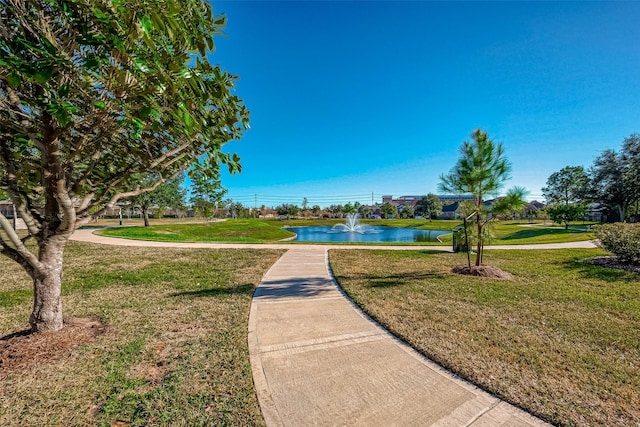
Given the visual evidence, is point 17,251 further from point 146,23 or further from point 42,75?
point 146,23

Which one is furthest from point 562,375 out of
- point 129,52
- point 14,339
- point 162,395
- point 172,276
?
point 172,276

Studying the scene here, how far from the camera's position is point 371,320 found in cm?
426

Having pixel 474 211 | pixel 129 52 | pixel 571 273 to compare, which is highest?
pixel 129 52

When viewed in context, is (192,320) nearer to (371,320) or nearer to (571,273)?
(371,320)

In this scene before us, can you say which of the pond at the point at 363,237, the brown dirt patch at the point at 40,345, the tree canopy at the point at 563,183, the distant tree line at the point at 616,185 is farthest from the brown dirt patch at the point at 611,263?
the tree canopy at the point at 563,183

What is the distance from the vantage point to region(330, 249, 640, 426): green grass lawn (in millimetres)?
2494

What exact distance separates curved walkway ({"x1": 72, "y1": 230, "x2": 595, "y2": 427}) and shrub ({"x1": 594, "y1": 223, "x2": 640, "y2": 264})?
9922mm

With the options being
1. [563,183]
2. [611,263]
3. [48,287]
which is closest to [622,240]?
[611,263]

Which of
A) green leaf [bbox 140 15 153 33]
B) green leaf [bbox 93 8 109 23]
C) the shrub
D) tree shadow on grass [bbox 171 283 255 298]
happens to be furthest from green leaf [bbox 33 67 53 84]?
the shrub

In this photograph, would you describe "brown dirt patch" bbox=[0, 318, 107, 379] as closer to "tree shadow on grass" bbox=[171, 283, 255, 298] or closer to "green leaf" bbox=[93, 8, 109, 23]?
"tree shadow on grass" bbox=[171, 283, 255, 298]

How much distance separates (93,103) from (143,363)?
2752 millimetres

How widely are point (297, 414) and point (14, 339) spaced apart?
3.76m

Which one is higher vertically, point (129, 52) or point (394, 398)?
point (129, 52)

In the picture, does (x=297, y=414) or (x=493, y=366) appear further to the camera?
(x=493, y=366)
